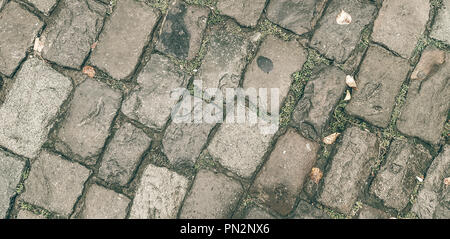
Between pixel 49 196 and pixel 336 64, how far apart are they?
290 centimetres

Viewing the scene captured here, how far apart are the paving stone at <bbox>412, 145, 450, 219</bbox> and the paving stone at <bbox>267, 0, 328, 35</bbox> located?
1751 millimetres

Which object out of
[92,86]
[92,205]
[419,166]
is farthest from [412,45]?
[92,205]

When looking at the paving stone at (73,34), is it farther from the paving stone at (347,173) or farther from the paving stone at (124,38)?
the paving stone at (347,173)

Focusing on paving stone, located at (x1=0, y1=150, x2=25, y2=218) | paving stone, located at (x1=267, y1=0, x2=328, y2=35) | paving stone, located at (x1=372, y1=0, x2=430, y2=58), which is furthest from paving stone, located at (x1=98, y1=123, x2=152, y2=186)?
paving stone, located at (x1=372, y1=0, x2=430, y2=58)

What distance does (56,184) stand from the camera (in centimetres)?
299

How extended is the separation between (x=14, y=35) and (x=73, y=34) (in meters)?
0.55

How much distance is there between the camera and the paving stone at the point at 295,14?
3064 millimetres

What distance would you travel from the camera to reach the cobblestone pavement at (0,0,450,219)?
2971 mm

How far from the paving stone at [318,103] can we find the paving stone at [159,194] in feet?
3.94

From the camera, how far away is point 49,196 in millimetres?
2992

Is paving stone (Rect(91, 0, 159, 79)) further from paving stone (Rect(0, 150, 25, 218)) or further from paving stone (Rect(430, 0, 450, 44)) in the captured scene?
paving stone (Rect(430, 0, 450, 44))

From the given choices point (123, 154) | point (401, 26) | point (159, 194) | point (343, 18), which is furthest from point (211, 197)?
point (401, 26)

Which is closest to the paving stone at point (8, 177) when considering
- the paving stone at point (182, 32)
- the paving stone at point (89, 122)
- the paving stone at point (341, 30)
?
the paving stone at point (89, 122)
